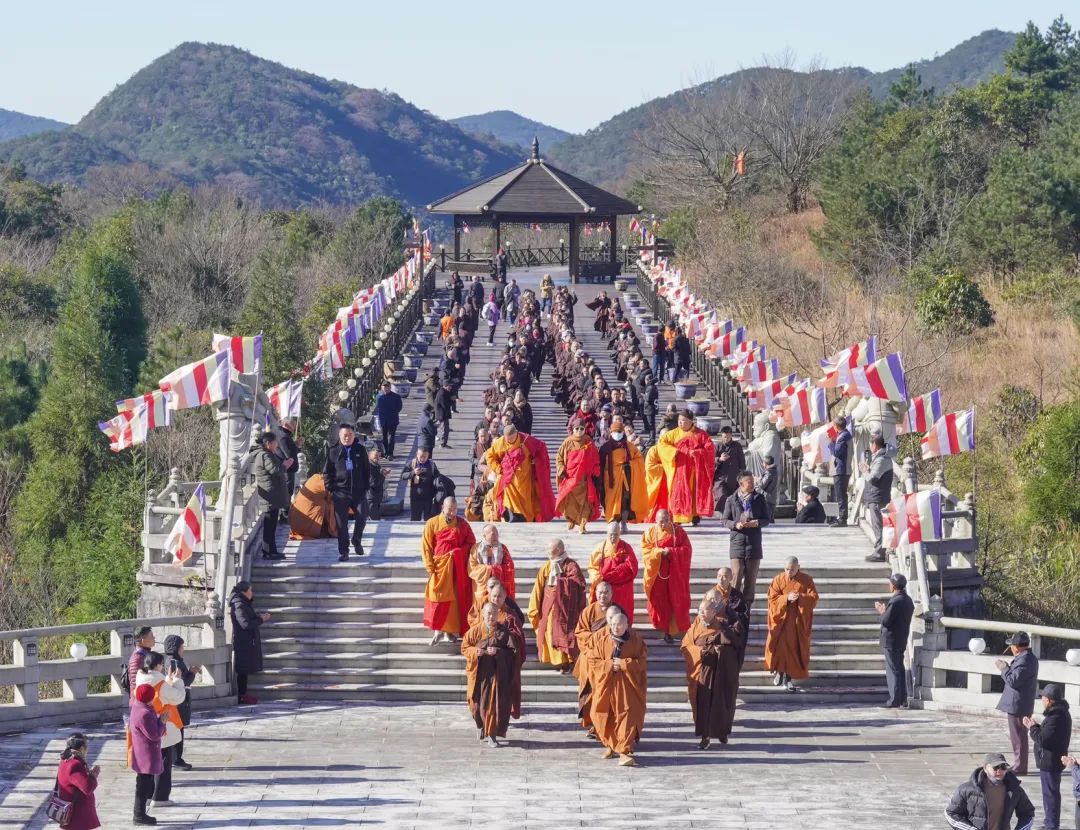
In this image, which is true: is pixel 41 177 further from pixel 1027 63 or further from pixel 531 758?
pixel 531 758

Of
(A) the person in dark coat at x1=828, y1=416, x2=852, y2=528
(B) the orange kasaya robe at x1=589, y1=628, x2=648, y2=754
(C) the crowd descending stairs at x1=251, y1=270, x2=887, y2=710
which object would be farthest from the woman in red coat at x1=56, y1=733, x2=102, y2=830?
(A) the person in dark coat at x1=828, y1=416, x2=852, y2=528

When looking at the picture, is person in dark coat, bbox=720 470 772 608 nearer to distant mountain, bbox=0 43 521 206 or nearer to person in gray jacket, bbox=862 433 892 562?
person in gray jacket, bbox=862 433 892 562

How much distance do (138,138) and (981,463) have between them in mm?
150482

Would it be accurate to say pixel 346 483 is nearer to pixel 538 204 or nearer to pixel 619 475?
pixel 619 475

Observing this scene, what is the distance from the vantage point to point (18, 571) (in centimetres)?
4325

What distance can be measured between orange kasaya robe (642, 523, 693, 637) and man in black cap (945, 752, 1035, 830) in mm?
6501

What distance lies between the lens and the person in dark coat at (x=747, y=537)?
20.0 metres

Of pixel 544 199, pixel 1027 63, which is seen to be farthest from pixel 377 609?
pixel 1027 63

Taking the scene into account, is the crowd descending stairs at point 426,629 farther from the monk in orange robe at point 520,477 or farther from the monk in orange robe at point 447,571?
the monk in orange robe at point 520,477

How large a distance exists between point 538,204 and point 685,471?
109 ft

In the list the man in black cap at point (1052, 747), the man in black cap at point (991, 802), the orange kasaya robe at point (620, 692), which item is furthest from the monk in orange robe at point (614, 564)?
the man in black cap at point (991, 802)

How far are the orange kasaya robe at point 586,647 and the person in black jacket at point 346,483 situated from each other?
4.31 metres

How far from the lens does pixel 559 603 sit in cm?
1912

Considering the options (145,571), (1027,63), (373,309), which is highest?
(1027,63)
